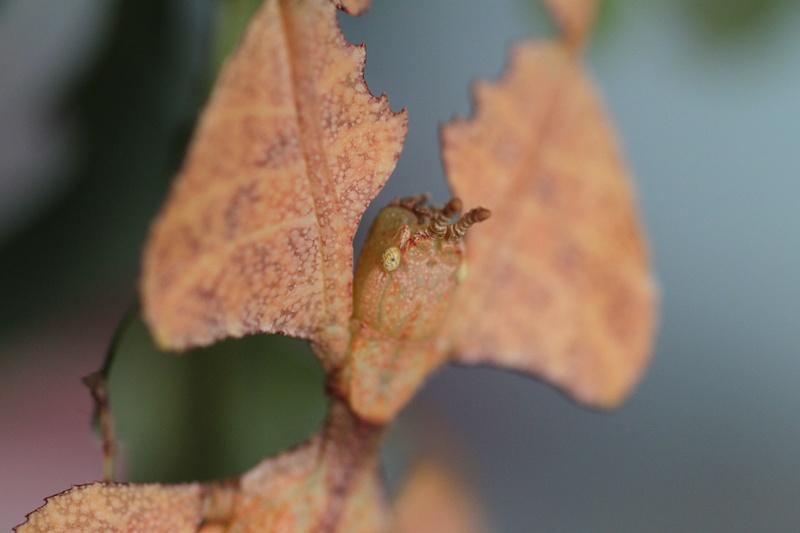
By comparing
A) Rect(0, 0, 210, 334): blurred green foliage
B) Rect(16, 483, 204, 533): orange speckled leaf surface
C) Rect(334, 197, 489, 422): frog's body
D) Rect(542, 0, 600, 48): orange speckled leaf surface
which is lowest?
Rect(16, 483, 204, 533): orange speckled leaf surface

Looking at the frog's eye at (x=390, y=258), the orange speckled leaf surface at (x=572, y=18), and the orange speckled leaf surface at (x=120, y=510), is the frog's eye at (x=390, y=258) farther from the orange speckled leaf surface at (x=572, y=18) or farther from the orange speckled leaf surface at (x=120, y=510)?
the orange speckled leaf surface at (x=572, y=18)

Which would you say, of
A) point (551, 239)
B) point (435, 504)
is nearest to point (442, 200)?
point (551, 239)

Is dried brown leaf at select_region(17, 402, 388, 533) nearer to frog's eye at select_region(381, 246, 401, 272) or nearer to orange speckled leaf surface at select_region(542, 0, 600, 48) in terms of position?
frog's eye at select_region(381, 246, 401, 272)

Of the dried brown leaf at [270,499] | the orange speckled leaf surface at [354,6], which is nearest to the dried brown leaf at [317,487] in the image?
the dried brown leaf at [270,499]

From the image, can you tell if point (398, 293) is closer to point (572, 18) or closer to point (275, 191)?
point (275, 191)

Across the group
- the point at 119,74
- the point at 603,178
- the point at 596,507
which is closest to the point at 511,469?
the point at 596,507

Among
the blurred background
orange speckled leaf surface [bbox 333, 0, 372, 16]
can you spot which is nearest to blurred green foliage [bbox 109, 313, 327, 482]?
the blurred background
